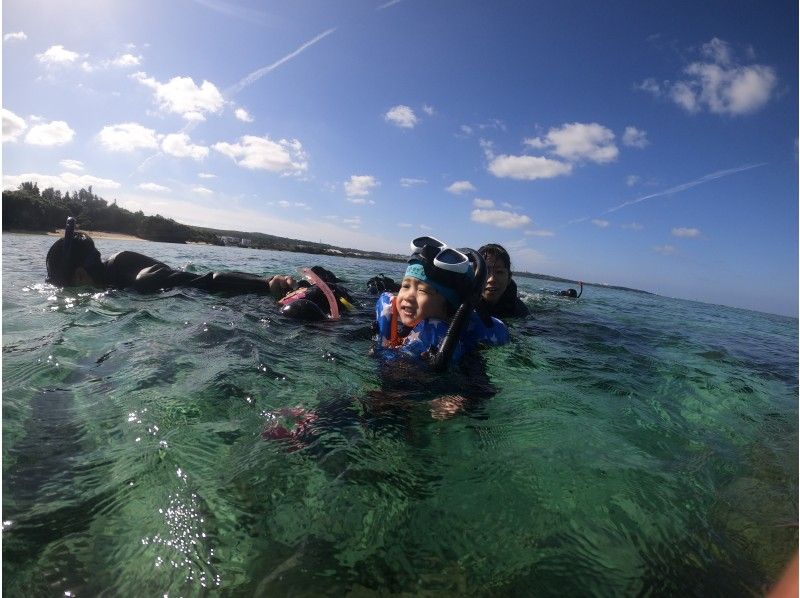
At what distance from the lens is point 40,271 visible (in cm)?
816

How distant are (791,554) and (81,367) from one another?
4.69 metres

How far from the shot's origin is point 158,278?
22.3ft

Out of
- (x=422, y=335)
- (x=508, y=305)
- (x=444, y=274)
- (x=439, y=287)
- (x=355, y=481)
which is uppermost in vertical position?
(x=444, y=274)

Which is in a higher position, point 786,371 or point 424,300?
point 424,300

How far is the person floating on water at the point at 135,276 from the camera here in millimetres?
6445

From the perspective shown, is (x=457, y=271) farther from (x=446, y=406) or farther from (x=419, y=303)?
(x=446, y=406)

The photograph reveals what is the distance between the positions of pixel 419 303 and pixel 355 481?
2201mm

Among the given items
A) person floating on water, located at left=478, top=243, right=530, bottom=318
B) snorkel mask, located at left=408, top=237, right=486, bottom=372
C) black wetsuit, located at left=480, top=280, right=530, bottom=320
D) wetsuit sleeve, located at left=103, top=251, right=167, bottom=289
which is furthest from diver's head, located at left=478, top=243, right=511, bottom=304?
wetsuit sleeve, located at left=103, top=251, right=167, bottom=289

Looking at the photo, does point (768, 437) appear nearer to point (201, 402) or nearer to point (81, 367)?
point (201, 402)

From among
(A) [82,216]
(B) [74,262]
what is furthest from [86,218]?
(B) [74,262]

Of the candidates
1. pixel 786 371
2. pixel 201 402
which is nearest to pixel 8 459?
pixel 201 402

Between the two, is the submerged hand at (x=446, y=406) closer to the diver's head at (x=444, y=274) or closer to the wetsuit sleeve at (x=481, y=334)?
the wetsuit sleeve at (x=481, y=334)

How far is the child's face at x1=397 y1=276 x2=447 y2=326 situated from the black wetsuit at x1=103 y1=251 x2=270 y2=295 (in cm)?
388

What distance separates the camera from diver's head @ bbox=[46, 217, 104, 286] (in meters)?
6.45
